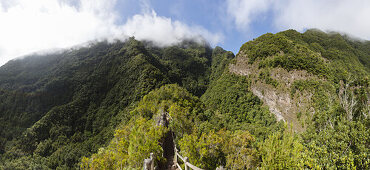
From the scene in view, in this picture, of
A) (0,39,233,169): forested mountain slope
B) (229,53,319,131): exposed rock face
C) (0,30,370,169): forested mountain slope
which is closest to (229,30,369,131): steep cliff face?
(229,53,319,131): exposed rock face

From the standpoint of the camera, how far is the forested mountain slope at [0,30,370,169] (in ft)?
32.1

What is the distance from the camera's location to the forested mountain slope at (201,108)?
32.1 ft

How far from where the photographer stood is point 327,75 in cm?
4056

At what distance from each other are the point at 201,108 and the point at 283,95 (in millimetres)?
29685

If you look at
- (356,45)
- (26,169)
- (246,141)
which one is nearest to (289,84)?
(246,141)

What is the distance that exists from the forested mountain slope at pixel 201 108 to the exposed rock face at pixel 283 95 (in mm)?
322

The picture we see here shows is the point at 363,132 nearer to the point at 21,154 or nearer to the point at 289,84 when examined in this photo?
the point at 289,84

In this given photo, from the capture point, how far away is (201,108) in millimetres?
62562

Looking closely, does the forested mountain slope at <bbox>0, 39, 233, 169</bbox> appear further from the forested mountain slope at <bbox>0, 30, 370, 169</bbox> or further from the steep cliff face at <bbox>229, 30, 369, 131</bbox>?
the steep cliff face at <bbox>229, 30, 369, 131</bbox>

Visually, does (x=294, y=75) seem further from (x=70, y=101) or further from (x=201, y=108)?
(x=70, y=101)

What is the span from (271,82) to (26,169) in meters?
119

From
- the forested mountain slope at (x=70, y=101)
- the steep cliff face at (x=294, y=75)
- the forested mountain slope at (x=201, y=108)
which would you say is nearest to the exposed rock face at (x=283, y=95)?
the steep cliff face at (x=294, y=75)

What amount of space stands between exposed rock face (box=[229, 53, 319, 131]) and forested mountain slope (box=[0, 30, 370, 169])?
32 cm

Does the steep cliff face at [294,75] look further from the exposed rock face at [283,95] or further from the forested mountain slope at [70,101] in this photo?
the forested mountain slope at [70,101]
